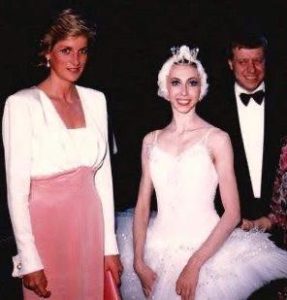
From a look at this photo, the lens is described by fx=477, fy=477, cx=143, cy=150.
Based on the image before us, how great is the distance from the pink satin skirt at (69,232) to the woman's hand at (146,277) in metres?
0.21

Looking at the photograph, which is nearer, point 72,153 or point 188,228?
point 72,153

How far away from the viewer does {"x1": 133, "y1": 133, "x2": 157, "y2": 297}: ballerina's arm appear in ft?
8.18

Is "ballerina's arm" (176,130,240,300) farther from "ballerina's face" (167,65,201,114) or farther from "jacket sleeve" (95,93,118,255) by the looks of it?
"jacket sleeve" (95,93,118,255)

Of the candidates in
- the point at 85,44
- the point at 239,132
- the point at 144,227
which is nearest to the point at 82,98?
the point at 85,44

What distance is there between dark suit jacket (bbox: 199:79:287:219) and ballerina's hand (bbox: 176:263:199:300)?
38.6 inches

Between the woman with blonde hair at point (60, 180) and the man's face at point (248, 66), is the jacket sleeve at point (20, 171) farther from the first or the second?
the man's face at point (248, 66)

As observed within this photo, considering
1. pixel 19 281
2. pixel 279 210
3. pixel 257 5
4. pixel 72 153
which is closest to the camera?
pixel 72 153

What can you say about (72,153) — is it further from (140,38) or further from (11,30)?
(140,38)

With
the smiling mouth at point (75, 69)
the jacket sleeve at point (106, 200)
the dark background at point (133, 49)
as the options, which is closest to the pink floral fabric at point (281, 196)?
the jacket sleeve at point (106, 200)

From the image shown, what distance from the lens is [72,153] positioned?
7.49ft

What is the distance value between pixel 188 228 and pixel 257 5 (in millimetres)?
2992

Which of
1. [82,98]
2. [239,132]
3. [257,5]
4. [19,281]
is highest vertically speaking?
[257,5]

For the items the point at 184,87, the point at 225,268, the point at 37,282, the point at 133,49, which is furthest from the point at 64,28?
the point at 133,49

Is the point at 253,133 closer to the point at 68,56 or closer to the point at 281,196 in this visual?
the point at 281,196
